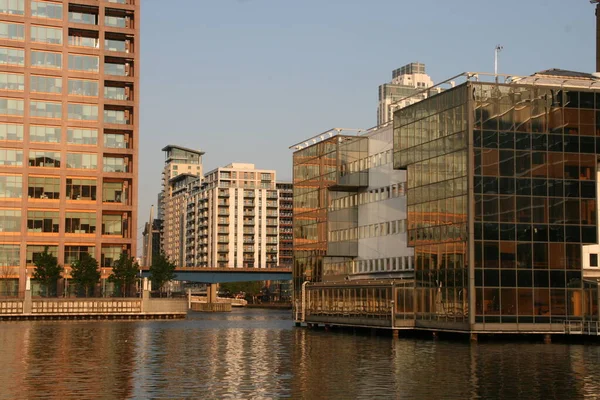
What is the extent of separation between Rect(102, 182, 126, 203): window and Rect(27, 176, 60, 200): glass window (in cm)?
800

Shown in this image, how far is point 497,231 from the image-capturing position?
82.4 m

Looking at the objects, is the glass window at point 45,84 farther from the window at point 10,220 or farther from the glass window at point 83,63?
the window at point 10,220

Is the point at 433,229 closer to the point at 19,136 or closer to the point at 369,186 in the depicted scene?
the point at 369,186

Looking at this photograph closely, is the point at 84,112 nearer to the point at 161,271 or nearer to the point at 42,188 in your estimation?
the point at 42,188

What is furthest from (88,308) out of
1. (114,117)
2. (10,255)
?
(114,117)

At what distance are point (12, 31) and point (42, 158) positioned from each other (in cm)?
2082

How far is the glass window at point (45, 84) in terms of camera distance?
6398 inches

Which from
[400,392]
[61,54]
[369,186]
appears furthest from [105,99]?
[400,392]

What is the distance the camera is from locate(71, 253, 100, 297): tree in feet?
510

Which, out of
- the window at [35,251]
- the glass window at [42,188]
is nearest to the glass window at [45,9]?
the glass window at [42,188]

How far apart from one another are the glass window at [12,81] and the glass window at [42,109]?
121 inches

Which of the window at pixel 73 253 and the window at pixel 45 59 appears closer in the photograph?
the window at pixel 45 59

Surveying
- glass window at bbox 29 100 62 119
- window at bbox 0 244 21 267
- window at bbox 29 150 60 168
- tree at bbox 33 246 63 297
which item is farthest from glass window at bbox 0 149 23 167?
tree at bbox 33 246 63 297

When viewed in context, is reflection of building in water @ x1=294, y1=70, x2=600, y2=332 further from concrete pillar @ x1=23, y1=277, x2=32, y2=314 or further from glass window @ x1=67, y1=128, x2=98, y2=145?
glass window @ x1=67, y1=128, x2=98, y2=145
